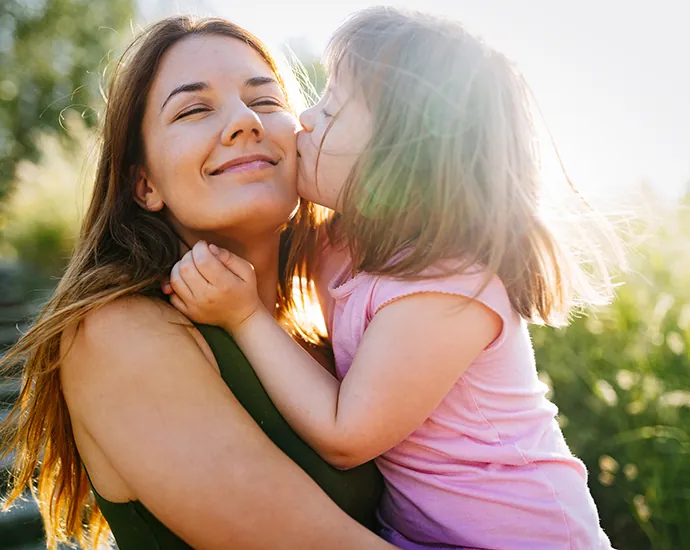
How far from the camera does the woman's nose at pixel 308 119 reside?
226 cm

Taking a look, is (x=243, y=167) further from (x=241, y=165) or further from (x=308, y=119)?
(x=308, y=119)

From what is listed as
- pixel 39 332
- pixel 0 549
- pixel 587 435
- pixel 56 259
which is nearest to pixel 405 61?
pixel 39 332

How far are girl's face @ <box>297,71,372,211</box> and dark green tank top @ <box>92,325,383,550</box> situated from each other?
529 millimetres

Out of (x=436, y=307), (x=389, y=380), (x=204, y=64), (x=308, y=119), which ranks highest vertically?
(x=204, y=64)

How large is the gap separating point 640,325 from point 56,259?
743 centimetres

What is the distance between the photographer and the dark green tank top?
1.81 meters

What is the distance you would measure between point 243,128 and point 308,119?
24cm

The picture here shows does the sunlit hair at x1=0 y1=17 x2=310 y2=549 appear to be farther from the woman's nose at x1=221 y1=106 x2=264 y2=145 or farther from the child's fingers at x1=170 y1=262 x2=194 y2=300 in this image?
the woman's nose at x1=221 y1=106 x2=264 y2=145

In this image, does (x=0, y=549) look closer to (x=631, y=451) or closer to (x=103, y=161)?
(x=103, y=161)

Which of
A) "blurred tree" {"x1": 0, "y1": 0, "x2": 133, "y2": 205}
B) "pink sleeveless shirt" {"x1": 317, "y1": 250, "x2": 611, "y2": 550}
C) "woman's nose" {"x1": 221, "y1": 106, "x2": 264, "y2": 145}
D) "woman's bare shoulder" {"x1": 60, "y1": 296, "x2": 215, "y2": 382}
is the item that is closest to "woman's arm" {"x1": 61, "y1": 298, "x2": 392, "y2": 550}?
"woman's bare shoulder" {"x1": 60, "y1": 296, "x2": 215, "y2": 382}

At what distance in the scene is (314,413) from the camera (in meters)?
1.84

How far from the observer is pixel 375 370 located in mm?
1787

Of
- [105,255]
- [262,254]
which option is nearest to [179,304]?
[105,255]

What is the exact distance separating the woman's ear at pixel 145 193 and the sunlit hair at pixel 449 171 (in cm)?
54
